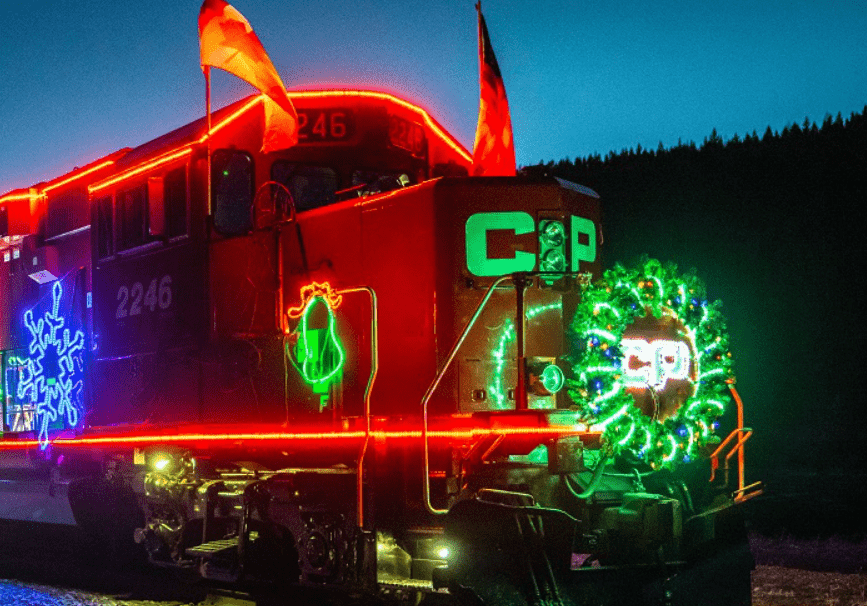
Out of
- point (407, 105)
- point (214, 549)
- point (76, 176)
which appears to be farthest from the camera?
point (76, 176)

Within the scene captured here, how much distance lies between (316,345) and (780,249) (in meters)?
26.0

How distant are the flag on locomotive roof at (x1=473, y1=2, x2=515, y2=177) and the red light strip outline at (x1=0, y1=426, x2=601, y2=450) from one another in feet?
8.84

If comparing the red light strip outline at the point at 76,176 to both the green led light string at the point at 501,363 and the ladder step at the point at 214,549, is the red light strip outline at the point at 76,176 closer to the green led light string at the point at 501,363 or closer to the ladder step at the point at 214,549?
the ladder step at the point at 214,549

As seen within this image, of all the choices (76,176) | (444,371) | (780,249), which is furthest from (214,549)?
(780,249)

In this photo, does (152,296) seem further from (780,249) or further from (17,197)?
(780,249)

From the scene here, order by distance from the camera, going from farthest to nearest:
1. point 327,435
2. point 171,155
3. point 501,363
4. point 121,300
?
point 121,300
point 171,155
point 501,363
point 327,435

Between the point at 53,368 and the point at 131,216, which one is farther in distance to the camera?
the point at 53,368

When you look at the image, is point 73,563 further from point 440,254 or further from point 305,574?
point 440,254

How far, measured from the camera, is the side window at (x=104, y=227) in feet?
30.2

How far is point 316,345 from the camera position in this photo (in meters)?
7.56

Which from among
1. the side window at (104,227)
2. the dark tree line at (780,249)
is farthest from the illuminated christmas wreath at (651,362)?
the dark tree line at (780,249)

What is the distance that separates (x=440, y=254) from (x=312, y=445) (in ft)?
5.29

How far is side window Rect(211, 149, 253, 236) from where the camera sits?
26.1ft

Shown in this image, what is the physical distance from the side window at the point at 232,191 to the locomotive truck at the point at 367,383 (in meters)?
0.02
